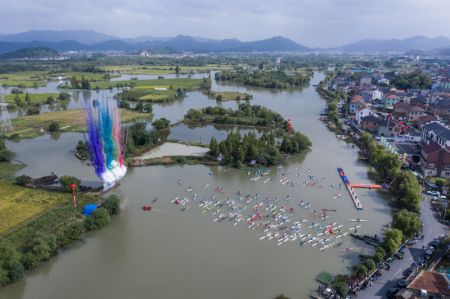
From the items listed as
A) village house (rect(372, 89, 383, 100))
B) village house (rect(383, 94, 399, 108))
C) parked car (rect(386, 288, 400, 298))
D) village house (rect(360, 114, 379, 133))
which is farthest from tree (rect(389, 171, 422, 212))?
village house (rect(372, 89, 383, 100))

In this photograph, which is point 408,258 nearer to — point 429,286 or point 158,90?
point 429,286

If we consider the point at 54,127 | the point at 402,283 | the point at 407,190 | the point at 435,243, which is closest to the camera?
the point at 402,283

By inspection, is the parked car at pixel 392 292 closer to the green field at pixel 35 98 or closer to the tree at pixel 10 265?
the tree at pixel 10 265

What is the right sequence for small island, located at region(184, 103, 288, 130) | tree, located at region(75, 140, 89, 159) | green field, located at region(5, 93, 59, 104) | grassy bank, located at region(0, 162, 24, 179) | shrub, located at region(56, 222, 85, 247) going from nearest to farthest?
shrub, located at region(56, 222, 85, 247), grassy bank, located at region(0, 162, 24, 179), tree, located at region(75, 140, 89, 159), small island, located at region(184, 103, 288, 130), green field, located at region(5, 93, 59, 104)

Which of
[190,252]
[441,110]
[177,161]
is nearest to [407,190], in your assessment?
[190,252]

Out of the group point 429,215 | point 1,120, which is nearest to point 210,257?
point 429,215

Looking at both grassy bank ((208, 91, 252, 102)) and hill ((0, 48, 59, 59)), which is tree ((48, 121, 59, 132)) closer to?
grassy bank ((208, 91, 252, 102))
